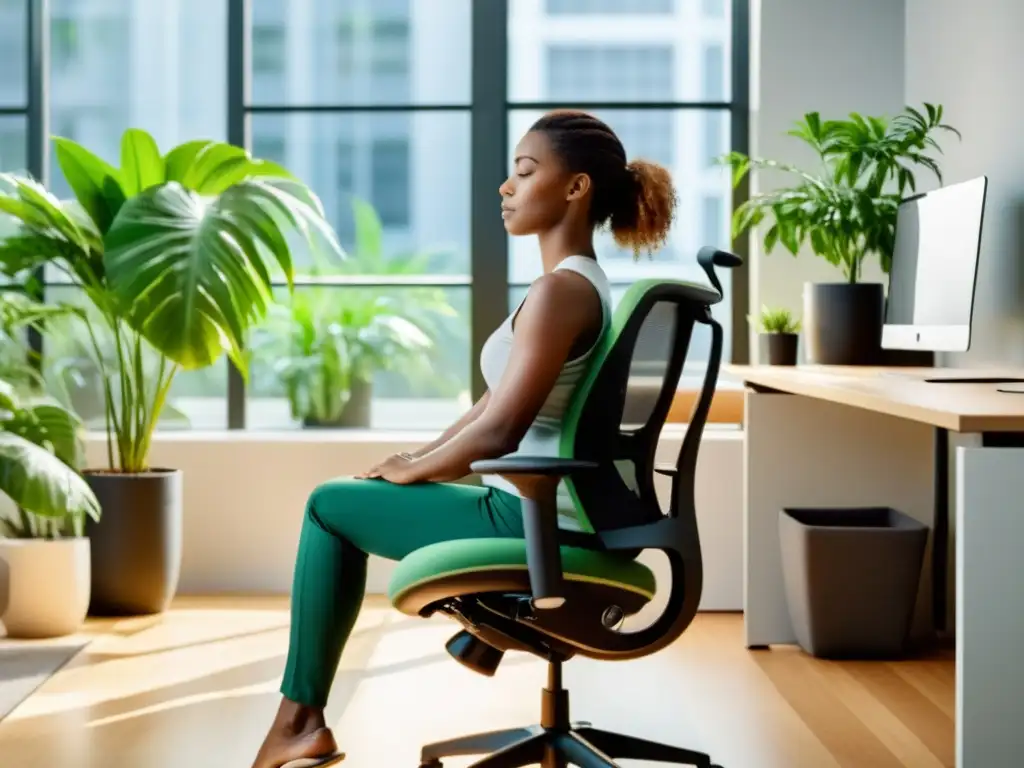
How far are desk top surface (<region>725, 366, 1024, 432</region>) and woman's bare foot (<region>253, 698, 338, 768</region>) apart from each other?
1.12m

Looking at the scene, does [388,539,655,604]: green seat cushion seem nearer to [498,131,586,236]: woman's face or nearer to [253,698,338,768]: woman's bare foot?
[253,698,338,768]: woman's bare foot

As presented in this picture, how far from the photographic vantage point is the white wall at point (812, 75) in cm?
458

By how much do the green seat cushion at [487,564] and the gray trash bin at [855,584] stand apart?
1548 mm

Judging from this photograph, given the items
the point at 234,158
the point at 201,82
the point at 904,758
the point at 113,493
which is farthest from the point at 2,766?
the point at 201,82

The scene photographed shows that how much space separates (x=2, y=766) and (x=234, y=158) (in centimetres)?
219

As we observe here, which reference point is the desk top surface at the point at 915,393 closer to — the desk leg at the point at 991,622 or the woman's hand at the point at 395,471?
the desk leg at the point at 991,622

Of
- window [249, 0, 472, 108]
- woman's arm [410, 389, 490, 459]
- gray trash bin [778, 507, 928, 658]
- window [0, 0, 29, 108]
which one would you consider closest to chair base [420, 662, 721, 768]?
woman's arm [410, 389, 490, 459]

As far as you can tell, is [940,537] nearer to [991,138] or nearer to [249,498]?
[991,138]

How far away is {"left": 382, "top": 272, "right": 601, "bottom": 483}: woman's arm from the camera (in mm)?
2182

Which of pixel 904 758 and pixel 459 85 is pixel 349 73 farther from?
pixel 904 758

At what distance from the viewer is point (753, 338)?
467cm

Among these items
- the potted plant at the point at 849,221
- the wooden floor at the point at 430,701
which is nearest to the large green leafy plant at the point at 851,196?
the potted plant at the point at 849,221

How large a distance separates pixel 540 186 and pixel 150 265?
1925mm

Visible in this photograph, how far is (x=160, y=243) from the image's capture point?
3969 millimetres
